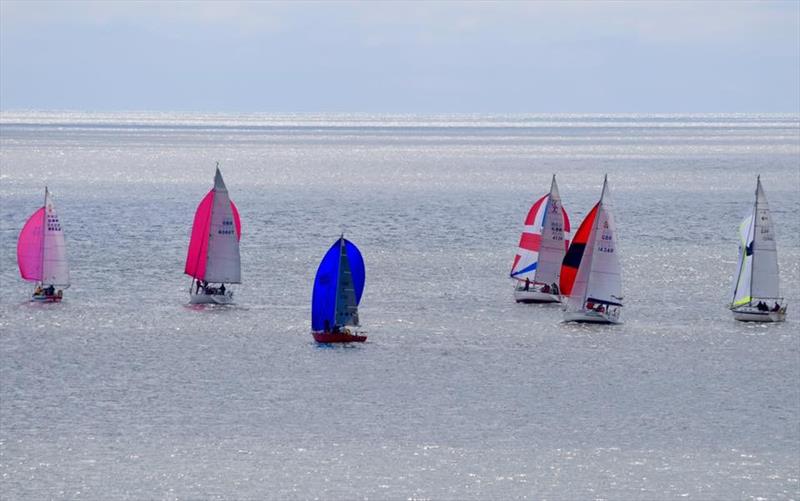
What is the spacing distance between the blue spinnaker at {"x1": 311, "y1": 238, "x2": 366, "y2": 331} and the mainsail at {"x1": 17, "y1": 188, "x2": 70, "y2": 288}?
58.0ft

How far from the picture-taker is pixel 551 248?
77500 mm

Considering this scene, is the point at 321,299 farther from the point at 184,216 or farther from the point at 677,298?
the point at 184,216

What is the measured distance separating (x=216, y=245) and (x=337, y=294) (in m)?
14.0

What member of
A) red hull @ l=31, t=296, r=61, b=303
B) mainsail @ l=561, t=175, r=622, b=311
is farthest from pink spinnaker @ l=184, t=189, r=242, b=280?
mainsail @ l=561, t=175, r=622, b=311

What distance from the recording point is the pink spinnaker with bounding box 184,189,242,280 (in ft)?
244

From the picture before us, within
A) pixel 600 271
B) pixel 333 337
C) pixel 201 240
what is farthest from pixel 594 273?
pixel 201 240

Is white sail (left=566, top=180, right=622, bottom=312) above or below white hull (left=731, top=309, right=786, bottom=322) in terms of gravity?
above

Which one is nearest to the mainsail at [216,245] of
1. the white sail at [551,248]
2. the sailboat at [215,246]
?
the sailboat at [215,246]

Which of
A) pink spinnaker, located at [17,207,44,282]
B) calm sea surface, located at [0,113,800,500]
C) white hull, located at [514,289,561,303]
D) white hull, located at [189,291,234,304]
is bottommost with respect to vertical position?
calm sea surface, located at [0,113,800,500]

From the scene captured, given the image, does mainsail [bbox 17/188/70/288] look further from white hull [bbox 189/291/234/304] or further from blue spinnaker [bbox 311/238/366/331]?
blue spinnaker [bbox 311/238/366/331]

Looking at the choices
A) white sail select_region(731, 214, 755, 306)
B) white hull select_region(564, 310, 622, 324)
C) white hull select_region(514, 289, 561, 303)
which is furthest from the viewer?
white hull select_region(514, 289, 561, 303)

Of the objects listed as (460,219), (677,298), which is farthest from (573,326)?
(460,219)

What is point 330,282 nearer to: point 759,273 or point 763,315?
point 763,315

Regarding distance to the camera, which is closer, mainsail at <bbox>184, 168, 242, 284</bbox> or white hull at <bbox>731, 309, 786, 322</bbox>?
white hull at <bbox>731, 309, 786, 322</bbox>
